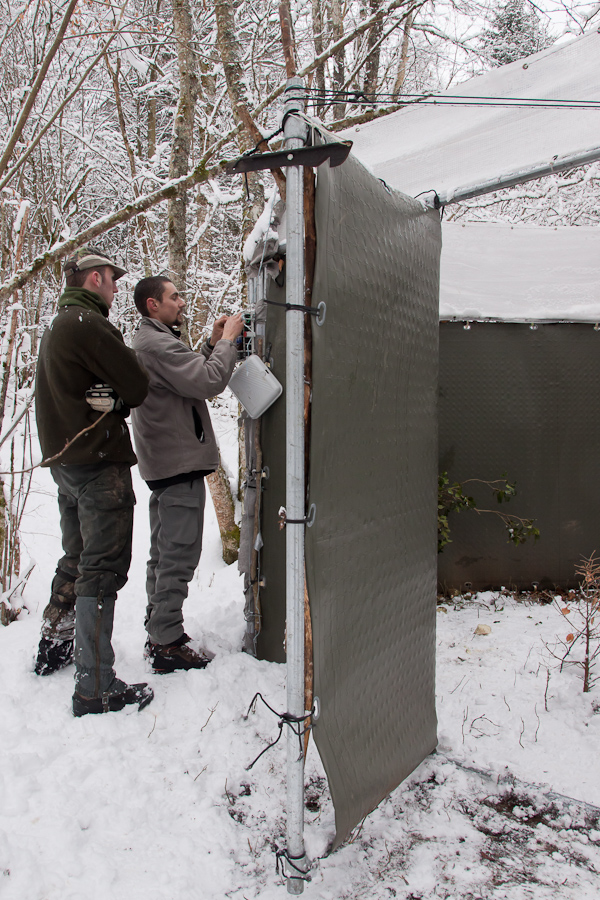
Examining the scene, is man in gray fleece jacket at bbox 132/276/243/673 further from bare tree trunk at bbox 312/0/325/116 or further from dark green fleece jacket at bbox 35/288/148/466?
bare tree trunk at bbox 312/0/325/116

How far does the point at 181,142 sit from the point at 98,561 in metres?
4.18

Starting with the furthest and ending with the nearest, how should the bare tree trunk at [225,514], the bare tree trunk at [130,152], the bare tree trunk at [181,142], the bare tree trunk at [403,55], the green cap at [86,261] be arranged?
the bare tree trunk at [403,55], the bare tree trunk at [130,152], the bare tree trunk at [181,142], the bare tree trunk at [225,514], the green cap at [86,261]

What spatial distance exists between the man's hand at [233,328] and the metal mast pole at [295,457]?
1.24 m

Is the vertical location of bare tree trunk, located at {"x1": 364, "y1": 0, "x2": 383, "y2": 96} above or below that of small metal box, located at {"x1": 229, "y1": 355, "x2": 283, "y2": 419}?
above

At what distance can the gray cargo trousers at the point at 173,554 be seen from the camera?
3.09m

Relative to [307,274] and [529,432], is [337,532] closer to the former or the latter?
[307,274]

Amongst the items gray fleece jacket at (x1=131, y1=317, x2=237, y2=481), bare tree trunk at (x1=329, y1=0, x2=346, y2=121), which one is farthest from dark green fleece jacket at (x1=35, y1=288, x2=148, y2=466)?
bare tree trunk at (x1=329, y1=0, x2=346, y2=121)

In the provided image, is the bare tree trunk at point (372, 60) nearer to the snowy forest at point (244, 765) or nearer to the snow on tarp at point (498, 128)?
the snowy forest at point (244, 765)

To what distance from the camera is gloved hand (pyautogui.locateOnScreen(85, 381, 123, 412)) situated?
274 centimetres

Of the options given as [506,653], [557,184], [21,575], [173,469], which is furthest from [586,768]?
[557,184]

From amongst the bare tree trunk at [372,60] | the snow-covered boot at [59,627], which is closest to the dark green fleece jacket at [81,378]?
the snow-covered boot at [59,627]

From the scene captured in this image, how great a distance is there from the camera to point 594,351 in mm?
4672

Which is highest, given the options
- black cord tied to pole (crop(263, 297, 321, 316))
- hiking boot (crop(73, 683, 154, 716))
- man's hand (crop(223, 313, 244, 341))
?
man's hand (crop(223, 313, 244, 341))

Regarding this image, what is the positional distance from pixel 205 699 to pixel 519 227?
416 cm
